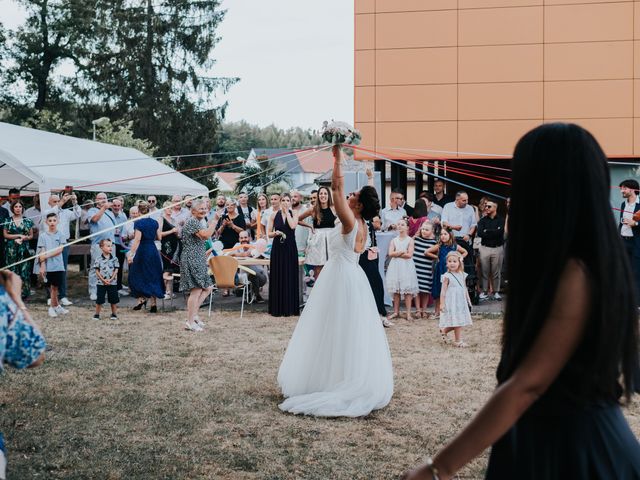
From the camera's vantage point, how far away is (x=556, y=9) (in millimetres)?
16750

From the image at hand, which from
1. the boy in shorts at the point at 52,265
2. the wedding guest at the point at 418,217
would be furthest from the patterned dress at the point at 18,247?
the wedding guest at the point at 418,217

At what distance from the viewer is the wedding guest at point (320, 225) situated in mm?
10664

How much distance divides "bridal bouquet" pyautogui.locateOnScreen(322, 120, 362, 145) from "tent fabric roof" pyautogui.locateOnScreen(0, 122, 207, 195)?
392 centimetres

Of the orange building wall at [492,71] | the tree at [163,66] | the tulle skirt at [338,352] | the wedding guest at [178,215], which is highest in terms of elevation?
the tree at [163,66]

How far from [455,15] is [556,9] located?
2.31m

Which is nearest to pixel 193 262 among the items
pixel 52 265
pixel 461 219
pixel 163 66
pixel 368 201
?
pixel 52 265

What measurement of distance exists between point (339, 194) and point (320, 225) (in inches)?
222

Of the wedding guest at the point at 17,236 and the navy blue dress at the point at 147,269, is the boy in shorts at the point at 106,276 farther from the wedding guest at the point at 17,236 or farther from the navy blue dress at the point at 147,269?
the wedding guest at the point at 17,236

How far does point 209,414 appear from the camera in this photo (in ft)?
19.6

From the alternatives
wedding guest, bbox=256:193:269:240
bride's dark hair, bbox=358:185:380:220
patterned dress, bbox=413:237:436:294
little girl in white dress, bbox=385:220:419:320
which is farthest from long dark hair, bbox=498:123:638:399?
wedding guest, bbox=256:193:269:240

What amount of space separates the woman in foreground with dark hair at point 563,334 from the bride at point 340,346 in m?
4.40

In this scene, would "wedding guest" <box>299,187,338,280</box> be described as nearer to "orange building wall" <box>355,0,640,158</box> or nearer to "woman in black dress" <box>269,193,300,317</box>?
"woman in black dress" <box>269,193,300,317</box>

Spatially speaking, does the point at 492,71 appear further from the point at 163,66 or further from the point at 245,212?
the point at 163,66

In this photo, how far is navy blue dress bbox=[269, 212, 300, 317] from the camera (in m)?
11.9
